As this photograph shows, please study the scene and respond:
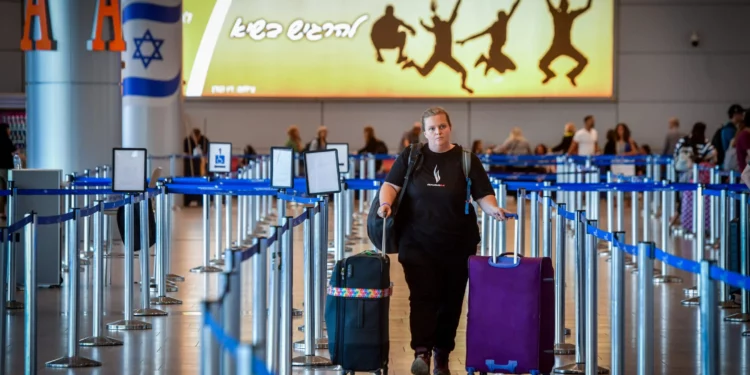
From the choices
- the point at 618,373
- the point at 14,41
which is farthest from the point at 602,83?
the point at 618,373

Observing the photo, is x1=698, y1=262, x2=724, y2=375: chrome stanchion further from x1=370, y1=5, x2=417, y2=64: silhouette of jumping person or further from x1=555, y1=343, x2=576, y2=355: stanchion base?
x1=370, y1=5, x2=417, y2=64: silhouette of jumping person

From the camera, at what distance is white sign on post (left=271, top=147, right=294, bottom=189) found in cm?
1175

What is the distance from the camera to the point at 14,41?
2941 cm

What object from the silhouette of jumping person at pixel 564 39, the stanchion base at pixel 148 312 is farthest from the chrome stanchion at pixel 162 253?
the silhouette of jumping person at pixel 564 39

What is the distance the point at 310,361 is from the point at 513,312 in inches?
71.6

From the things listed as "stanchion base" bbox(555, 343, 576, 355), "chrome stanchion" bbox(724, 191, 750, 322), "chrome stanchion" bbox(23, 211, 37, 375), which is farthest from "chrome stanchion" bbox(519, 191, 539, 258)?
"chrome stanchion" bbox(23, 211, 37, 375)

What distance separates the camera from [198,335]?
9477 millimetres

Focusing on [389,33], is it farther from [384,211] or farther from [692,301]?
[384,211]

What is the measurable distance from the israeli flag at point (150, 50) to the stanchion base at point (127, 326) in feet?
47.1

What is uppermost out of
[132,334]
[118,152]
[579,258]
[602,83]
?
[602,83]

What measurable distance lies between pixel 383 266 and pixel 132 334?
3.16m

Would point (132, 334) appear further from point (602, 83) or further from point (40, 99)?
point (602, 83)

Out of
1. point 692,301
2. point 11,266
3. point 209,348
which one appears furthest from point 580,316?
point 209,348

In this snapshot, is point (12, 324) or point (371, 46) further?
point (371, 46)
